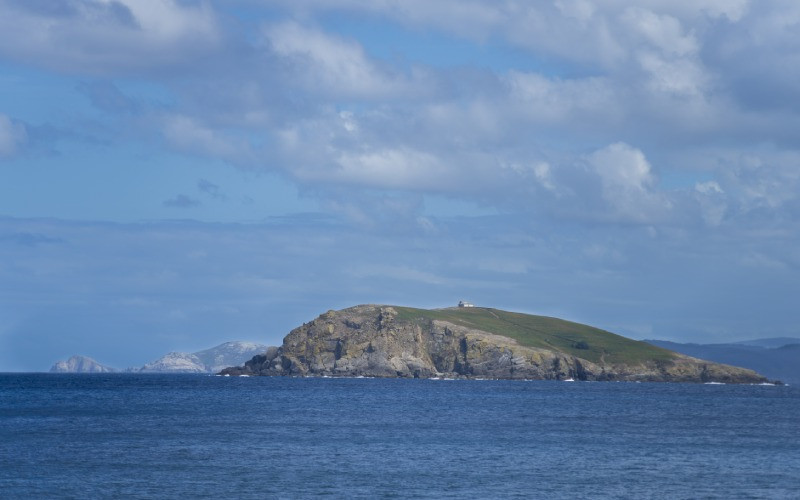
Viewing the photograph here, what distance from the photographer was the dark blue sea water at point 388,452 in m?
55.2

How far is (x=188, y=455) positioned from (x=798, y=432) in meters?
60.6

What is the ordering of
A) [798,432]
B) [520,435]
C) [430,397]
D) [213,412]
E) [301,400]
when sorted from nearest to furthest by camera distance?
[520,435], [798,432], [213,412], [301,400], [430,397]

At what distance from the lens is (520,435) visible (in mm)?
85625

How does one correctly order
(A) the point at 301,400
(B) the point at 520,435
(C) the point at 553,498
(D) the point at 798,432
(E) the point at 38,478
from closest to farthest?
(C) the point at 553,498, (E) the point at 38,478, (B) the point at 520,435, (D) the point at 798,432, (A) the point at 301,400

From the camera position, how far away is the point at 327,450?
236 feet

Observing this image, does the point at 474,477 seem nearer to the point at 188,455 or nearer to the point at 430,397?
the point at 188,455

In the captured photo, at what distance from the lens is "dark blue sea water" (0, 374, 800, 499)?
5522 centimetres

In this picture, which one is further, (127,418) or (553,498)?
(127,418)

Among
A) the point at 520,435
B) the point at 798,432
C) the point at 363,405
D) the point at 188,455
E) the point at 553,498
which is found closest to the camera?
the point at 553,498

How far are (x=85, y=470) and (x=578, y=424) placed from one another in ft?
180

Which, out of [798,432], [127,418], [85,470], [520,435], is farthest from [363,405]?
[85,470]

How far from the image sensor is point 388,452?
7144 centimetres

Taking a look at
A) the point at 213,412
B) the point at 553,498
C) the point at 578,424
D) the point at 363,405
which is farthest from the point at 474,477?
the point at 363,405

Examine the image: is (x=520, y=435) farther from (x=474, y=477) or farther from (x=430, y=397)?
(x=430, y=397)
